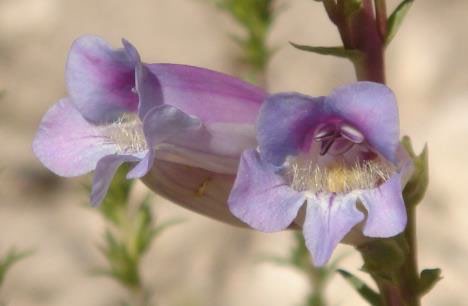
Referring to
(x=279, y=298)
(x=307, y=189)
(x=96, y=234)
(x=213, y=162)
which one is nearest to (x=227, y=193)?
A: (x=213, y=162)

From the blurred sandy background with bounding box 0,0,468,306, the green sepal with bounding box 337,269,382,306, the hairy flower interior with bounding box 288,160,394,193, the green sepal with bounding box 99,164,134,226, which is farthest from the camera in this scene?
the blurred sandy background with bounding box 0,0,468,306

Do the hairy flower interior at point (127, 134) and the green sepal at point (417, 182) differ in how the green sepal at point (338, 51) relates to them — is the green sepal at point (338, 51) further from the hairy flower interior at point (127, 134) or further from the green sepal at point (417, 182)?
the hairy flower interior at point (127, 134)

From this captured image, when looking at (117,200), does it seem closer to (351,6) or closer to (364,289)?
(364,289)

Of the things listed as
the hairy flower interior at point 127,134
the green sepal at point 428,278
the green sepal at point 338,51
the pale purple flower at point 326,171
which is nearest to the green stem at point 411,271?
the green sepal at point 428,278

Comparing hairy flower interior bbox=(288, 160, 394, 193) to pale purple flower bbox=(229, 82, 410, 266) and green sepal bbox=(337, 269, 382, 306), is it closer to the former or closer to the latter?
pale purple flower bbox=(229, 82, 410, 266)

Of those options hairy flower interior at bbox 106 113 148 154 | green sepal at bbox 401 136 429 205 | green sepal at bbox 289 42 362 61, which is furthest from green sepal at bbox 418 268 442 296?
hairy flower interior at bbox 106 113 148 154

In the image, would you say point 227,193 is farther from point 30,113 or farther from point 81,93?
point 30,113

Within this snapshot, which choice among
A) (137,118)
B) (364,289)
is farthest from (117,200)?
(364,289)
